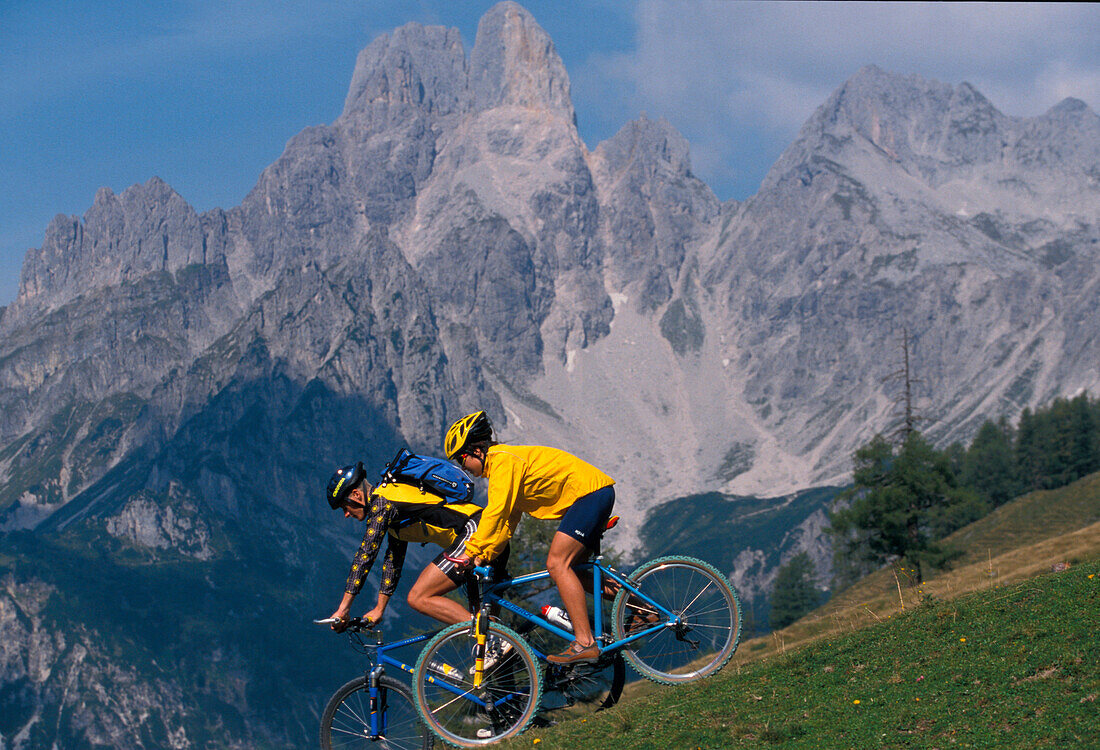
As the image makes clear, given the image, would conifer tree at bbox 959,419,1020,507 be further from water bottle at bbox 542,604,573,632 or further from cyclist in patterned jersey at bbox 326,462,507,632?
cyclist in patterned jersey at bbox 326,462,507,632

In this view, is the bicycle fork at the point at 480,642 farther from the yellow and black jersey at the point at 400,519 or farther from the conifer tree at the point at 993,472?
the conifer tree at the point at 993,472

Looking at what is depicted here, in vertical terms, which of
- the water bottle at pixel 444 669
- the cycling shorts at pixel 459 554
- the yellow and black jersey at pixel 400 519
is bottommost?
the water bottle at pixel 444 669

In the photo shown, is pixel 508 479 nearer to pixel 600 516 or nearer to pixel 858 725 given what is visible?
pixel 600 516

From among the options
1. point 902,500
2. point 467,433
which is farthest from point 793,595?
point 467,433

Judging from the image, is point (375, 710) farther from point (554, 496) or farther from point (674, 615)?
point (674, 615)

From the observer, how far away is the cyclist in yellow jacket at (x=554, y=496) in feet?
43.0

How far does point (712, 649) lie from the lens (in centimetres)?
1427

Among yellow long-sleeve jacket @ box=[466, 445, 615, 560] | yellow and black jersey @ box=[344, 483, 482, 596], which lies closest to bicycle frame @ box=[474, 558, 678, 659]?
yellow long-sleeve jacket @ box=[466, 445, 615, 560]

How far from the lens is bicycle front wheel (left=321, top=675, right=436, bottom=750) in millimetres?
A: 13633

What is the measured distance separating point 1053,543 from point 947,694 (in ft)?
125

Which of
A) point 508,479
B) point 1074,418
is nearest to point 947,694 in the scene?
point 508,479

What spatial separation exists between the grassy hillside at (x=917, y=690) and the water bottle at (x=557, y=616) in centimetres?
127

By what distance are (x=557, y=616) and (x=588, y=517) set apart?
1.51m

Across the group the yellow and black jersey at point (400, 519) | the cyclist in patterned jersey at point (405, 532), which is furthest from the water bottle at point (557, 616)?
the yellow and black jersey at point (400, 519)
